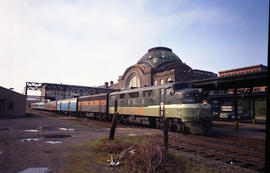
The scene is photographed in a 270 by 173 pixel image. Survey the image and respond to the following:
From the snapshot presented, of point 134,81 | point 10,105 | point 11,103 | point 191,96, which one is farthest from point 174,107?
point 134,81

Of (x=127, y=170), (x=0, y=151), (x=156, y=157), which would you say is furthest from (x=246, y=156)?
(x=0, y=151)

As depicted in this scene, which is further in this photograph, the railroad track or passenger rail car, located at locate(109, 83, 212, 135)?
passenger rail car, located at locate(109, 83, 212, 135)

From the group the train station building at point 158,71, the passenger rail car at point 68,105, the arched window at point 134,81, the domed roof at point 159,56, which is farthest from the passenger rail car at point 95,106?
the domed roof at point 159,56

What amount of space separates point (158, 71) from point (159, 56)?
10.9 metres

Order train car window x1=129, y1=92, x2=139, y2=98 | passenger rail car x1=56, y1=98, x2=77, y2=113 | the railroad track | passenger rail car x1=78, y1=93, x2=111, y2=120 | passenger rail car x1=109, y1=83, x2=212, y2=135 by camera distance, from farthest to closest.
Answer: passenger rail car x1=56, y1=98, x2=77, y2=113, passenger rail car x1=78, y1=93, x2=111, y2=120, train car window x1=129, y1=92, x2=139, y2=98, passenger rail car x1=109, y1=83, x2=212, y2=135, the railroad track

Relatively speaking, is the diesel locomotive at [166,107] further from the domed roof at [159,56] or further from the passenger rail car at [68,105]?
the domed roof at [159,56]

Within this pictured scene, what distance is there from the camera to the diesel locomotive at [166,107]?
1456cm

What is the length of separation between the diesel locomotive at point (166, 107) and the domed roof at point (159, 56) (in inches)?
1967

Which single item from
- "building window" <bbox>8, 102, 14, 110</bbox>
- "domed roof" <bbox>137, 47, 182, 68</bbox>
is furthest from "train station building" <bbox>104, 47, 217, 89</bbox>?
"building window" <bbox>8, 102, 14, 110</bbox>

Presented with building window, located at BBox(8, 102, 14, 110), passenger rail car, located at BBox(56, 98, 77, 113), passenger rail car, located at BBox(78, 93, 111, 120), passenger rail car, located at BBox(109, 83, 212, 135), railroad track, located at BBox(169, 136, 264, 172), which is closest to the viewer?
railroad track, located at BBox(169, 136, 264, 172)

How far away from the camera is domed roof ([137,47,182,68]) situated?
75125 millimetres

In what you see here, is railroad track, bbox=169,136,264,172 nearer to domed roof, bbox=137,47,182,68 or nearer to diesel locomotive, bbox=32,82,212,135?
diesel locomotive, bbox=32,82,212,135

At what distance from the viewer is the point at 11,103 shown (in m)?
38.7

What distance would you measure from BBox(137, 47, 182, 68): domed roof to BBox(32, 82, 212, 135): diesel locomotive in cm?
4995
